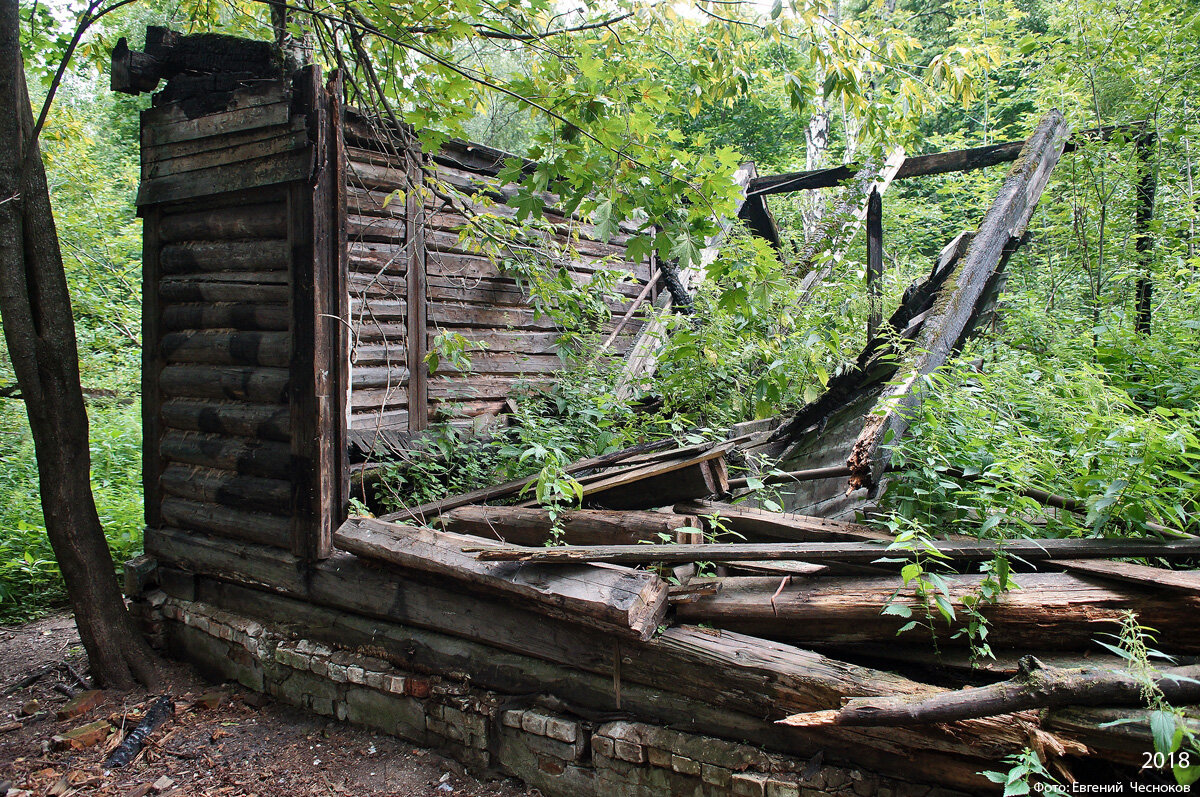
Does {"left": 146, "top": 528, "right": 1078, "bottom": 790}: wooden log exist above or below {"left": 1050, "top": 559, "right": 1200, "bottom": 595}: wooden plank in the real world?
below

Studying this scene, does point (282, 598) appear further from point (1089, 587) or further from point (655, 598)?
point (1089, 587)

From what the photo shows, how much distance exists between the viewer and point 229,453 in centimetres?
443

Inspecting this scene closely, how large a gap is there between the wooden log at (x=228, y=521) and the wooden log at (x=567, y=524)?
102 cm

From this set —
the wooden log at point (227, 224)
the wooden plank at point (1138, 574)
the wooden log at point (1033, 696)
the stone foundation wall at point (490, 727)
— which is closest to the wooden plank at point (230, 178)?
the wooden log at point (227, 224)

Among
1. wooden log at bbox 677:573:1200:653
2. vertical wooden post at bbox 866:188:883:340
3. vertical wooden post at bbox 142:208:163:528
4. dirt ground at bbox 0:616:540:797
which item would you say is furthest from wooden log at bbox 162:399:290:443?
vertical wooden post at bbox 866:188:883:340

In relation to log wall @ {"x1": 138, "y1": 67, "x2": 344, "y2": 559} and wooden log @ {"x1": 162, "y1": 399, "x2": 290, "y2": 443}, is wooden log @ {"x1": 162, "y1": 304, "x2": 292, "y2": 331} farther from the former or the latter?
wooden log @ {"x1": 162, "y1": 399, "x2": 290, "y2": 443}

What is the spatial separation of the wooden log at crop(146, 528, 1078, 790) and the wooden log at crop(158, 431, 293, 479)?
0.51 metres

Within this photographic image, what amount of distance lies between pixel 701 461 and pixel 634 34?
351cm

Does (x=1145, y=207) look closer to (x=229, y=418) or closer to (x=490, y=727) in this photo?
(x=490, y=727)

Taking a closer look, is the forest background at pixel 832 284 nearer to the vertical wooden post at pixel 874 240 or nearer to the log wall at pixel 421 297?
the vertical wooden post at pixel 874 240

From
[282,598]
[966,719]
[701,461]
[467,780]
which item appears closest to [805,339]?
[701,461]

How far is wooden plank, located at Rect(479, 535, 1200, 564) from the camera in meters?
2.51

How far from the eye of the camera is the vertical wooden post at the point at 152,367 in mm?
4852

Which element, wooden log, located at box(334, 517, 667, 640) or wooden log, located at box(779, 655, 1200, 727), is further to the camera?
wooden log, located at box(334, 517, 667, 640)
